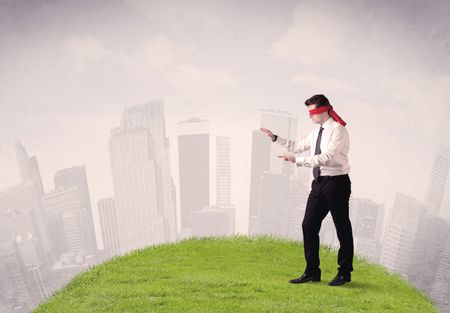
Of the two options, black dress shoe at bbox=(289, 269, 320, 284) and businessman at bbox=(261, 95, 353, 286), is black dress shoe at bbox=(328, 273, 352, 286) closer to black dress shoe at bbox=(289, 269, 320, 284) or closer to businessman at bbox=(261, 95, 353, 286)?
black dress shoe at bbox=(289, 269, 320, 284)

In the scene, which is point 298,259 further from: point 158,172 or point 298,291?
point 158,172

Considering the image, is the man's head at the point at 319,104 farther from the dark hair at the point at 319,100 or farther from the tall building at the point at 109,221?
the tall building at the point at 109,221

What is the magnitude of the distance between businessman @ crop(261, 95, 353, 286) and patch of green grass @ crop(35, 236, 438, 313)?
0.57m

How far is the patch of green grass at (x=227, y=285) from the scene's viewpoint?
643 centimetres

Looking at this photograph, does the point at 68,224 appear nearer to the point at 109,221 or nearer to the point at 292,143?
the point at 109,221

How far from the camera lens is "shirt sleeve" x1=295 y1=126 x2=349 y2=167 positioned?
588 centimetres

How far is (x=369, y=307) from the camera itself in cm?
646

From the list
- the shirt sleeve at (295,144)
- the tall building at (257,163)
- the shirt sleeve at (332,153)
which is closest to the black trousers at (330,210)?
the shirt sleeve at (332,153)

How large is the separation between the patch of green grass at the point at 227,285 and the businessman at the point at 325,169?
0.57m

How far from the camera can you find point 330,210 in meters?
6.26

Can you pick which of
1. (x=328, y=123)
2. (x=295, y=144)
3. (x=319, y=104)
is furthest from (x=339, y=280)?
(x=319, y=104)

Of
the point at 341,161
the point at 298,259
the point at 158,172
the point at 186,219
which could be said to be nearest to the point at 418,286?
the point at 298,259

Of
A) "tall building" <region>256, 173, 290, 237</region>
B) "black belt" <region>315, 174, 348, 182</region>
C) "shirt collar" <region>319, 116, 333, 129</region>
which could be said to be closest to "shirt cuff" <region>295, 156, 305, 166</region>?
"black belt" <region>315, 174, 348, 182</region>

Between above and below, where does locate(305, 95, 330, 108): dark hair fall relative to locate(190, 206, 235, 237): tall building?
above
